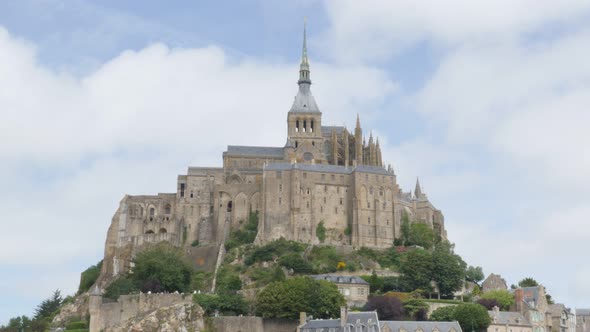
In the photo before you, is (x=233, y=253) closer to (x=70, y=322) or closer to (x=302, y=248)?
(x=302, y=248)

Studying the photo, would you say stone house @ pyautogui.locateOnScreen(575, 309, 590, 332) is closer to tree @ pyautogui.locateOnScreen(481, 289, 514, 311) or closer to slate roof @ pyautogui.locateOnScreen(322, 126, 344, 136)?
tree @ pyautogui.locateOnScreen(481, 289, 514, 311)

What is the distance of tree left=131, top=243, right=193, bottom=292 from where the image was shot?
78.1 metres

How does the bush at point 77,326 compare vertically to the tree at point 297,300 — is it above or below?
below

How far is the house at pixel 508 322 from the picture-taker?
7094 cm

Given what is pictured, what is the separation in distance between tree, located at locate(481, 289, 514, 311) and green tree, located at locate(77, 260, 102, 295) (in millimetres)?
42351

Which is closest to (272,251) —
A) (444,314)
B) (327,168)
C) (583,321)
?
(327,168)

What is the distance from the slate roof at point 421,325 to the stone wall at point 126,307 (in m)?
17.6

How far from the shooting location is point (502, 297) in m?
76.9

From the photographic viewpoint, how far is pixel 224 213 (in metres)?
94.9

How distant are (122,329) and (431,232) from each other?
36430 millimetres

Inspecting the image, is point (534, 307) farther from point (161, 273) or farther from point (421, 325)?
point (161, 273)

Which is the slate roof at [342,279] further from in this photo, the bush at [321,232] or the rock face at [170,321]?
the rock face at [170,321]

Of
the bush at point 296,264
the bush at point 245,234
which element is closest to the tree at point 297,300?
the bush at point 296,264

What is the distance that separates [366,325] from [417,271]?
51.8 feet
